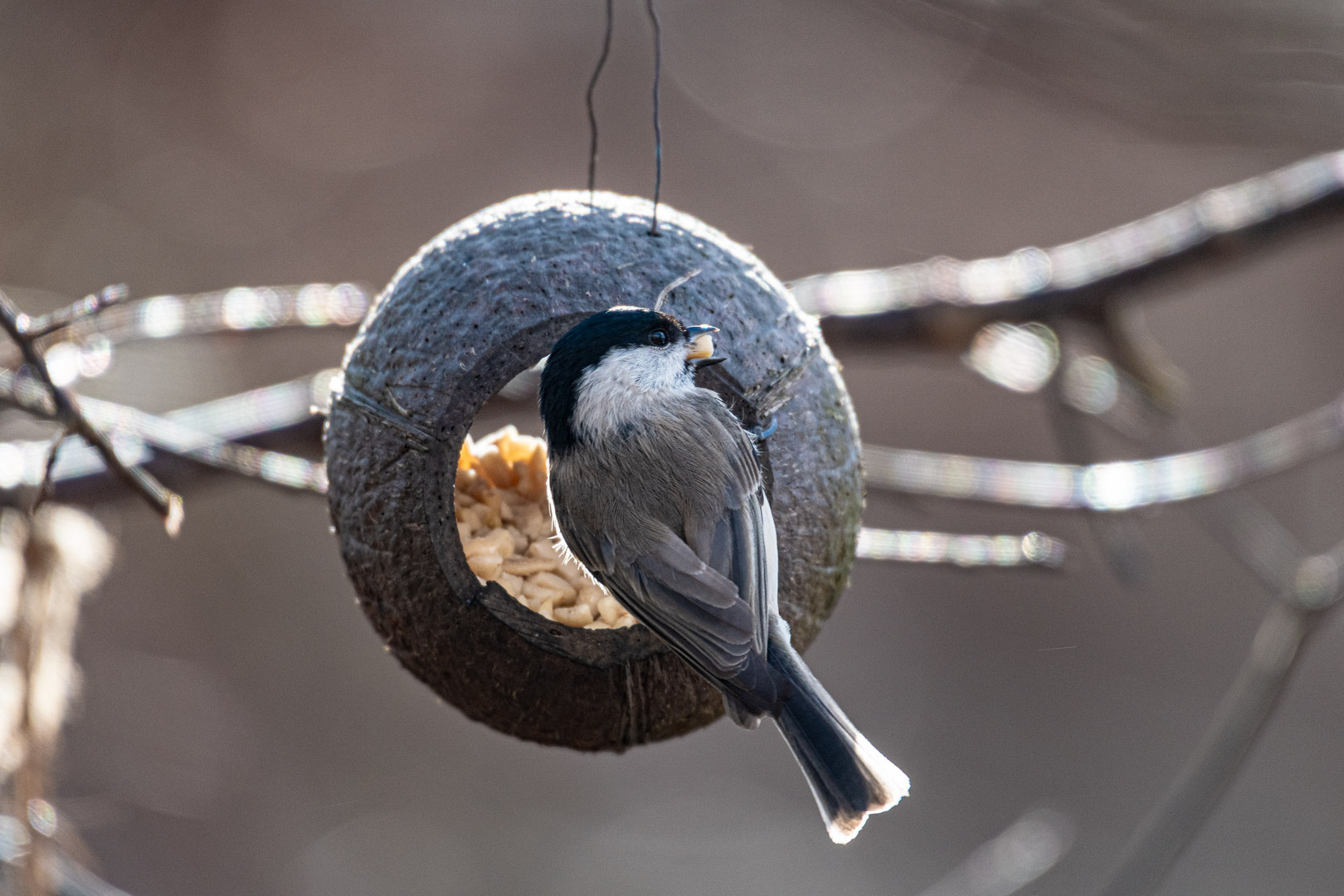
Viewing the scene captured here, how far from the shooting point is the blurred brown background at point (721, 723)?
4.97 m

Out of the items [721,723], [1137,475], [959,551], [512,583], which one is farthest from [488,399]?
[721,723]

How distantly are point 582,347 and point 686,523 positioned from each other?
0.80 ft

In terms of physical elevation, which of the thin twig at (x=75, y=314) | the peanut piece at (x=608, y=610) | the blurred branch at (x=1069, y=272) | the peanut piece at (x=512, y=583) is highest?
the blurred branch at (x=1069, y=272)

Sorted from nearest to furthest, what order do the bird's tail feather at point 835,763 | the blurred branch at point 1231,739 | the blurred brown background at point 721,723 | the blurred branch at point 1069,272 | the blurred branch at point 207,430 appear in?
the bird's tail feather at point 835,763, the blurred branch at point 207,430, the blurred branch at point 1231,739, the blurred branch at point 1069,272, the blurred brown background at point 721,723

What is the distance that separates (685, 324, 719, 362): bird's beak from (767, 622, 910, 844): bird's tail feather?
381 millimetres

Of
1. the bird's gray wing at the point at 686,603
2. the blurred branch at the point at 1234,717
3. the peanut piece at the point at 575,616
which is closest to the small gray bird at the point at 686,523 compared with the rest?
the bird's gray wing at the point at 686,603

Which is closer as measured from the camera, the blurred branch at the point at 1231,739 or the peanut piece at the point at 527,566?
the peanut piece at the point at 527,566

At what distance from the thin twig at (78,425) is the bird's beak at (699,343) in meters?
0.71

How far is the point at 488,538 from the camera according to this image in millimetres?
1527

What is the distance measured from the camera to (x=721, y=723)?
512 cm

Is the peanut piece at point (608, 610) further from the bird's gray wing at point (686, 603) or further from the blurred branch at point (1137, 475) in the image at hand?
the blurred branch at point (1137, 475)

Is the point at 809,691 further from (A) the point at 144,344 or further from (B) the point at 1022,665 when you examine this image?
(B) the point at 1022,665

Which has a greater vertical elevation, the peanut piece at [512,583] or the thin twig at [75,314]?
the thin twig at [75,314]

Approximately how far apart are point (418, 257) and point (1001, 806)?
410 centimetres
